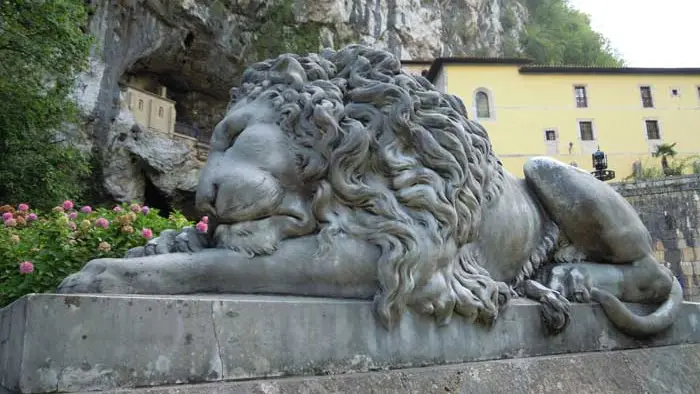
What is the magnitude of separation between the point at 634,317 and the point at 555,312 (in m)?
0.54

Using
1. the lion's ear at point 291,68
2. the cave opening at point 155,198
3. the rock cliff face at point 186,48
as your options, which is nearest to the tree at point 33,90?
the rock cliff face at point 186,48

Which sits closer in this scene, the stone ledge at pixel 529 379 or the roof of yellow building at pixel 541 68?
the stone ledge at pixel 529 379

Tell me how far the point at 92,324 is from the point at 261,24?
27746 mm

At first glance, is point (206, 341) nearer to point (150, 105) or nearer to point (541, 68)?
point (150, 105)

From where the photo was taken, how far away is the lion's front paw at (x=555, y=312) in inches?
97.1

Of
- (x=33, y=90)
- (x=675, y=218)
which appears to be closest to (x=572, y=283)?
(x=33, y=90)

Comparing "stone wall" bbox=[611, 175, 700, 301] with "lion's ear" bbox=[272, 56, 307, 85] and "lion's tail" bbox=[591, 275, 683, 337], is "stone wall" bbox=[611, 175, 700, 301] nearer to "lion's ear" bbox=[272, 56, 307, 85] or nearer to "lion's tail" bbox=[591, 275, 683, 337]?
"lion's tail" bbox=[591, 275, 683, 337]

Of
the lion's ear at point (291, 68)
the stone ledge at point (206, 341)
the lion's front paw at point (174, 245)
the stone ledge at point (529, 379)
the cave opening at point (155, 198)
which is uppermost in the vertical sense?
the cave opening at point (155, 198)

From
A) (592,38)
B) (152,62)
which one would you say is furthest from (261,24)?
(592,38)

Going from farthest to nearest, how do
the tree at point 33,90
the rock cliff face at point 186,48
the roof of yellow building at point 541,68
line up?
the roof of yellow building at point 541,68 < the rock cliff face at point 186,48 < the tree at point 33,90

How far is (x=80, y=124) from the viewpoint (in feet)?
72.7

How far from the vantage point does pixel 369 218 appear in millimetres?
2221

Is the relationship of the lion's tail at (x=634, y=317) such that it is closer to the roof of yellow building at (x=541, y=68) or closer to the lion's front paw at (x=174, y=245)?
the lion's front paw at (x=174, y=245)

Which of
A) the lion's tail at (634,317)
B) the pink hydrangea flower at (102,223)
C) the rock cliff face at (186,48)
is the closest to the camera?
the lion's tail at (634,317)
